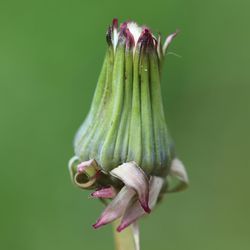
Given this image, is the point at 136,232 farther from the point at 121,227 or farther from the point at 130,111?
the point at 130,111

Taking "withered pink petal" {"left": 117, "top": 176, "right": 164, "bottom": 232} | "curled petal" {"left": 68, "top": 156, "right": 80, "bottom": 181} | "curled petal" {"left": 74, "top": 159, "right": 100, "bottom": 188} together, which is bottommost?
"withered pink petal" {"left": 117, "top": 176, "right": 164, "bottom": 232}

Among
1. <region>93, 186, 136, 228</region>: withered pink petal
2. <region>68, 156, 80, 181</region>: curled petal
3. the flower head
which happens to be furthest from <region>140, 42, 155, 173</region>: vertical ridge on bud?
<region>68, 156, 80, 181</region>: curled petal

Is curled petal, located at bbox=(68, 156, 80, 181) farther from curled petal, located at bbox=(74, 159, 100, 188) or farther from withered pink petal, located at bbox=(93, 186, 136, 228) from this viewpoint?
withered pink petal, located at bbox=(93, 186, 136, 228)

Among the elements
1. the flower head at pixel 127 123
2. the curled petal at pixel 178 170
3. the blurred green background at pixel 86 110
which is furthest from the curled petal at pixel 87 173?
the blurred green background at pixel 86 110

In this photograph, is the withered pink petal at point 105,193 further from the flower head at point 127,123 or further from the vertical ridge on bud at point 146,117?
the vertical ridge on bud at point 146,117

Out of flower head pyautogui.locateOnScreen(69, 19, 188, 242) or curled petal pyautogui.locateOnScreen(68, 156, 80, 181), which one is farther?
curled petal pyautogui.locateOnScreen(68, 156, 80, 181)

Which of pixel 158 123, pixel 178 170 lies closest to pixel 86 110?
pixel 178 170

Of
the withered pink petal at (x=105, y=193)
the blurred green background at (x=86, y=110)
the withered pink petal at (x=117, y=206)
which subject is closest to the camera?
the withered pink petal at (x=117, y=206)

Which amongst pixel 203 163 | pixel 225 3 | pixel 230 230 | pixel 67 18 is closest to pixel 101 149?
pixel 230 230
